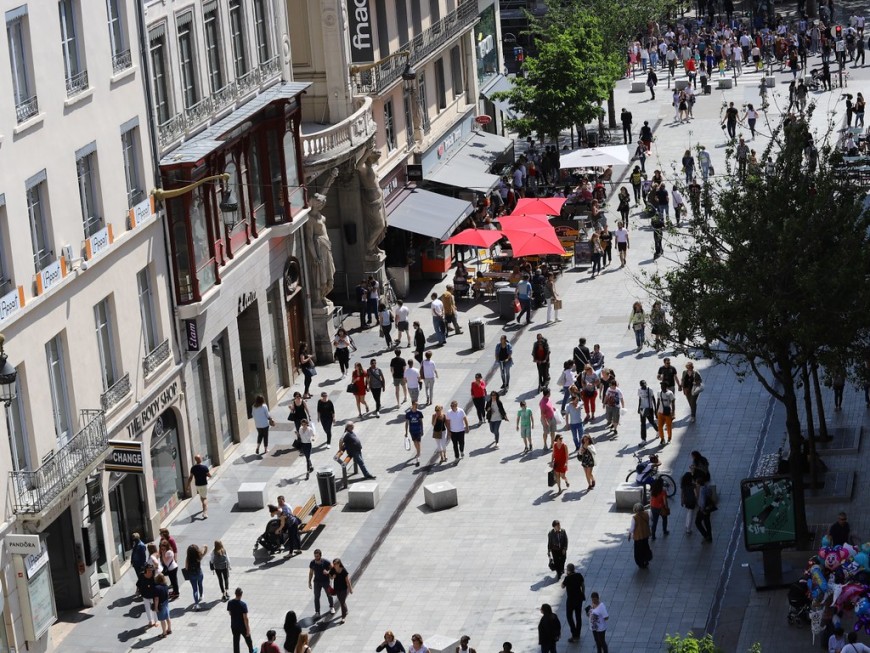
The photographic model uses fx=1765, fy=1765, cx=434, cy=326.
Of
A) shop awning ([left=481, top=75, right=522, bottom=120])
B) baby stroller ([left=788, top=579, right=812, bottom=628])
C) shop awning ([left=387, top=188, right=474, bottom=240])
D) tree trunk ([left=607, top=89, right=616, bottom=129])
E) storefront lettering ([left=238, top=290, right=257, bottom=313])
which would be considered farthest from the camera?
tree trunk ([left=607, top=89, right=616, bottom=129])

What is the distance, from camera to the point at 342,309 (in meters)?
54.1

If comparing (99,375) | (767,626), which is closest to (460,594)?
(767,626)

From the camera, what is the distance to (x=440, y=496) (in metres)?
39.3

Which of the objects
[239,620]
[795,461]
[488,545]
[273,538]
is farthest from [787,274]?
[239,620]

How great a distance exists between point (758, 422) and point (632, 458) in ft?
12.9

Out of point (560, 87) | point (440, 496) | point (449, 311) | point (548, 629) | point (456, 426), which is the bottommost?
point (440, 496)

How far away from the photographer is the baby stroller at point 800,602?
31.4 metres

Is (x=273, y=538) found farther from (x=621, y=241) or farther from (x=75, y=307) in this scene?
(x=621, y=241)

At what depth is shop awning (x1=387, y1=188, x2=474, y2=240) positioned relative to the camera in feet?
186

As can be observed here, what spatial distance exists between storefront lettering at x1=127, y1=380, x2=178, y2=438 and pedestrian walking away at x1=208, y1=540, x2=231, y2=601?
370cm

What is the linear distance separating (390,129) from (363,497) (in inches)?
884

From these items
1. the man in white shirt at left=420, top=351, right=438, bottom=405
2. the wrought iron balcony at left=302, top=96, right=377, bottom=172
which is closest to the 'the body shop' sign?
the wrought iron balcony at left=302, top=96, right=377, bottom=172

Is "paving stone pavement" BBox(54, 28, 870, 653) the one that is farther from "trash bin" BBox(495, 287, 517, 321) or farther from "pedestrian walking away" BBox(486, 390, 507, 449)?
"trash bin" BBox(495, 287, 517, 321)

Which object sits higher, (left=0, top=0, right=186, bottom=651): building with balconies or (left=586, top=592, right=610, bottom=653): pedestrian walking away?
(left=0, top=0, right=186, bottom=651): building with balconies
